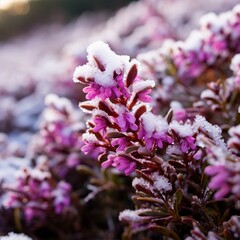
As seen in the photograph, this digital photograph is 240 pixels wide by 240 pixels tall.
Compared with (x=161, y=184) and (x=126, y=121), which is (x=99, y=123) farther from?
(x=161, y=184)

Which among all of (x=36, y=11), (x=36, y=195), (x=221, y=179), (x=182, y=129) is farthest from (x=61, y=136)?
(x=36, y=11)

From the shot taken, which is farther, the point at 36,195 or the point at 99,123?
the point at 36,195

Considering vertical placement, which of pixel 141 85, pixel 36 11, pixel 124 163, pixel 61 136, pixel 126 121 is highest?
pixel 36 11

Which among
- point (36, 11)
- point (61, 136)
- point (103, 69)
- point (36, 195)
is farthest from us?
point (36, 11)

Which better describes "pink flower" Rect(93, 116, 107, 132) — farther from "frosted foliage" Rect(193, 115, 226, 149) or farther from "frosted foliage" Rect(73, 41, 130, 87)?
"frosted foliage" Rect(193, 115, 226, 149)

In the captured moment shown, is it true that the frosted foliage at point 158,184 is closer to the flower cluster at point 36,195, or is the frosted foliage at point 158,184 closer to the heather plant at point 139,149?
the heather plant at point 139,149
